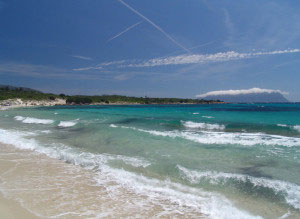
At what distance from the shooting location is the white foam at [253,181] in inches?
222

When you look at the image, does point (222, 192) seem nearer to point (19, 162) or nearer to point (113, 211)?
point (113, 211)

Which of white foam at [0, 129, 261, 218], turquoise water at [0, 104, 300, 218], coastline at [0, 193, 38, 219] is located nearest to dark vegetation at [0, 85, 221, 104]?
turquoise water at [0, 104, 300, 218]

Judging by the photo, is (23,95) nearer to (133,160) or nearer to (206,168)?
(133,160)

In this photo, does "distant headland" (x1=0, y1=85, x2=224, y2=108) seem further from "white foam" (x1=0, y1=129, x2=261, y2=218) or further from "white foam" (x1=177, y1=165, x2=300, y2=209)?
"white foam" (x1=177, y1=165, x2=300, y2=209)

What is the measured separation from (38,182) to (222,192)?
6.20 metres

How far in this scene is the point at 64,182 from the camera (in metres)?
6.62

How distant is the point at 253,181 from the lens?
666cm

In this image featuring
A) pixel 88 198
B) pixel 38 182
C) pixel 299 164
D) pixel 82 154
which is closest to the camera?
pixel 88 198

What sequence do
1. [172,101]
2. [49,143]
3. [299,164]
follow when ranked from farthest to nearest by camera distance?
[172,101], [49,143], [299,164]

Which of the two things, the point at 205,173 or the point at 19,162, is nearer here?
the point at 205,173

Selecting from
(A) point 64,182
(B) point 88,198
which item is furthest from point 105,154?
(B) point 88,198

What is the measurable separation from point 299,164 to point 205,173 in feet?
15.2

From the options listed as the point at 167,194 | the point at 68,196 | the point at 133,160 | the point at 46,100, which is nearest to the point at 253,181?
the point at 167,194

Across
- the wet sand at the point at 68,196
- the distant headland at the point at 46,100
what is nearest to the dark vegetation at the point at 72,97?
the distant headland at the point at 46,100
